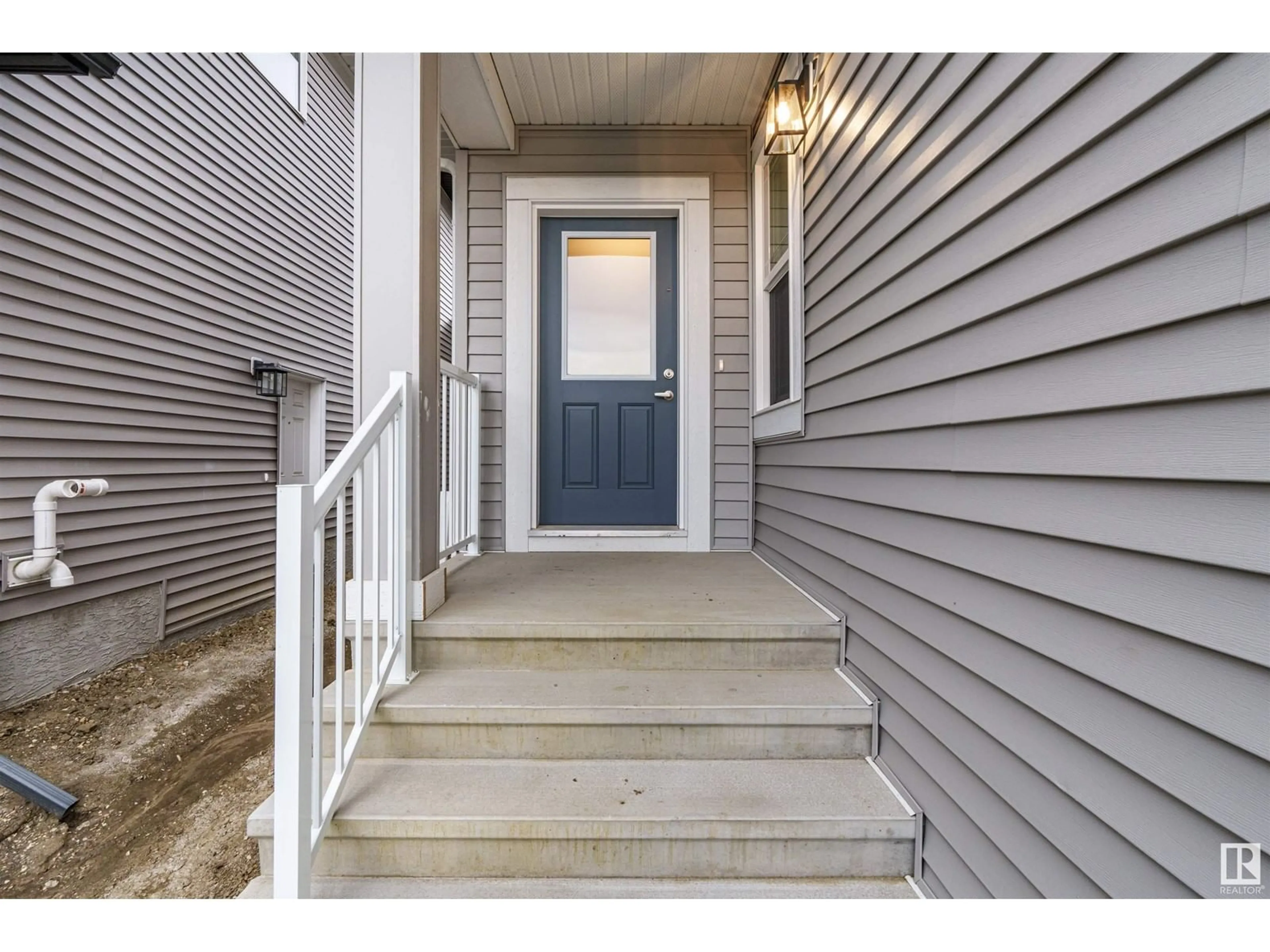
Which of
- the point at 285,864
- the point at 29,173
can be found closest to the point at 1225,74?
the point at 285,864

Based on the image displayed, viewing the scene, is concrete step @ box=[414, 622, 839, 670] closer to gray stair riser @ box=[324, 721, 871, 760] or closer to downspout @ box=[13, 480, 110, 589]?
gray stair riser @ box=[324, 721, 871, 760]

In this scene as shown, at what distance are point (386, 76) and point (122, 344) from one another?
2825mm

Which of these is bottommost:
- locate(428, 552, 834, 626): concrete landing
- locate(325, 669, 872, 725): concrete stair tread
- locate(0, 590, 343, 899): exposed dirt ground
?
locate(0, 590, 343, 899): exposed dirt ground

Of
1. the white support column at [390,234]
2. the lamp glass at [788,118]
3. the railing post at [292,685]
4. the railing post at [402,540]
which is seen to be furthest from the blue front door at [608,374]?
the railing post at [292,685]

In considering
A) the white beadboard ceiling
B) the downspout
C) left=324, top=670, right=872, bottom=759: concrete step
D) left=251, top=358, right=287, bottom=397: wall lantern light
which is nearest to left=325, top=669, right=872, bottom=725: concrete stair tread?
left=324, top=670, right=872, bottom=759: concrete step

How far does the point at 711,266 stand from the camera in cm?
313

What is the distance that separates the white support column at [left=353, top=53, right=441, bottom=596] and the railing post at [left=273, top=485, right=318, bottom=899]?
0.66 m

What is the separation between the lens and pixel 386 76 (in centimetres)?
168

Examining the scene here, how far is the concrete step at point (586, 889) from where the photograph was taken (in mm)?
1159

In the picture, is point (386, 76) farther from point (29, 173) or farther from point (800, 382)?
point (29, 173)

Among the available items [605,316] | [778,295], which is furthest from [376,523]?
[778,295]

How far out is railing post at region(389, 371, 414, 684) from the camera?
155cm

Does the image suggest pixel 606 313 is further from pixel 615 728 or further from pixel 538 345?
pixel 615 728
